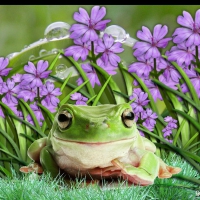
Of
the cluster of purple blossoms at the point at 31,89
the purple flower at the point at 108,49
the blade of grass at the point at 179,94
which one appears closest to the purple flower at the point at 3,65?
the cluster of purple blossoms at the point at 31,89

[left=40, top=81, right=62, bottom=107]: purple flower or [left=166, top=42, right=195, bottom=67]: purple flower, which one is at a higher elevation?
[left=166, top=42, right=195, bottom=67]: purple flower

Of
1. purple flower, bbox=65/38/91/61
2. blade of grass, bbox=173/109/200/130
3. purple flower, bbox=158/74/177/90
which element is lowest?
blade of grass, bbox=173/109/200/130

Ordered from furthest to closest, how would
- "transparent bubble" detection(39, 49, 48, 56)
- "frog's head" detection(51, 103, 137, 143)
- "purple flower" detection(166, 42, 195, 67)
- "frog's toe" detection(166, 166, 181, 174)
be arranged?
1. "transparent bubble" detection(39, 49, 48, 56)
2. "purple flower" detection(166, 42, 195, 67)
3. "frog's toe" detection(166, 166, 181, 174)
4. "frog's head" detection(51, 103, 137, 143)

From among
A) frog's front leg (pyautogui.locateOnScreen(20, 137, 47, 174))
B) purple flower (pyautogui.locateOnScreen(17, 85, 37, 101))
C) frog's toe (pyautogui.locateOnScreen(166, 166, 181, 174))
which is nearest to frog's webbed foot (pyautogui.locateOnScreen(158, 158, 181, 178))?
frog's toe (pyautogui.locateOnScreen(166, 166, 181, 174))

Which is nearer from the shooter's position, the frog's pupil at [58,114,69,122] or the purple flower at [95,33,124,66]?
the frog's pupil at [58,114,69,122]

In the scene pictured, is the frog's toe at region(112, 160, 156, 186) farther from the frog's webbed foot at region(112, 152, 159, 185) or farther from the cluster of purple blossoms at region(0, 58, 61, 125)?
the cluster of purple blossoms at region(0, 58, 61, 125)

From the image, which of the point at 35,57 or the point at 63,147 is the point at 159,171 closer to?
the point at 63,147
